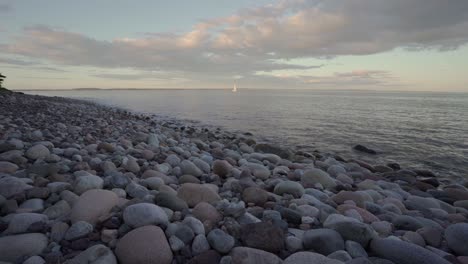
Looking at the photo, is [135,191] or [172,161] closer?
[135,191]

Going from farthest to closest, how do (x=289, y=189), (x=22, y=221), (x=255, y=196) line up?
(x=289, y=189) → (x=255, y=196) → (x=22, y=221)

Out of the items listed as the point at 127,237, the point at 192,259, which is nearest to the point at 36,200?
the point at 127,237

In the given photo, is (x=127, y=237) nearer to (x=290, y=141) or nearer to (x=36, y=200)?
(x=36, y=200)

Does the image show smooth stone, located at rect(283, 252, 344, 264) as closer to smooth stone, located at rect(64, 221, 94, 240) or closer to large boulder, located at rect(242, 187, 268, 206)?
large boulder, located at rect(242, 187, 268, 206)

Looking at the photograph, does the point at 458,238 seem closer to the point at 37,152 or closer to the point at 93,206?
the point at 93,206

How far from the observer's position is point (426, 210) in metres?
4.75

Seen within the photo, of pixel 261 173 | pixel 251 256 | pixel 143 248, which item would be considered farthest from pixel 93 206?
pixel 261 173

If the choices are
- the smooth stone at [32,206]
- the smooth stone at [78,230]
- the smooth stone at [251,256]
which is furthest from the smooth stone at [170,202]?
the smooth stone at [32,206]

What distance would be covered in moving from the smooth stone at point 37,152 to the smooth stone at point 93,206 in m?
2.61

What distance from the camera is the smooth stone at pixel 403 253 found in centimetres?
257

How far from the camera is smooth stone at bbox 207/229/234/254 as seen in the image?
105 inches

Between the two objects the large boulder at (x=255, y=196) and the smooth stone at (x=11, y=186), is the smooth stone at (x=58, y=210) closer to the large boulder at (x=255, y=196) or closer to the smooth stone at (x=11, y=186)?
the smooth stone at (x=11, y=186)

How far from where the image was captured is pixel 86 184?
3791mm

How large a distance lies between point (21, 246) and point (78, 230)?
1.49ft
